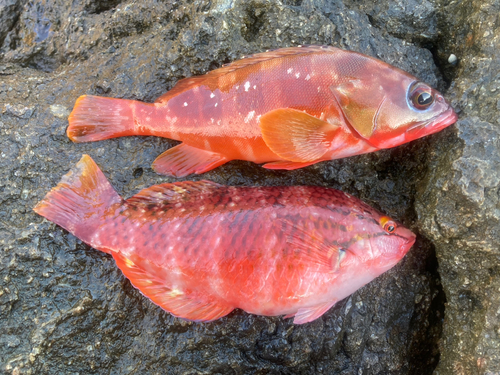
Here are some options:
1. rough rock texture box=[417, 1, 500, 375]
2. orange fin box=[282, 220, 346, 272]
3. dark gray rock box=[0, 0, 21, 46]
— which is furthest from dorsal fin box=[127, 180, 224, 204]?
dark gray rock box=[0, 0, 21, 46]

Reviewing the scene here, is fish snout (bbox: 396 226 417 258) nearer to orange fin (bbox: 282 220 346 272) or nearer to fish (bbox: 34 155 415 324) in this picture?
fish (bbox: 34 155 415 324)

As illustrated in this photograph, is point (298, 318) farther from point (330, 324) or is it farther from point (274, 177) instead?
point (274, 177)

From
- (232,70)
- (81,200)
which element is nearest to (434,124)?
(232,70)

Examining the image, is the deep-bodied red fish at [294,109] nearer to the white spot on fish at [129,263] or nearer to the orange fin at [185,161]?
the orange fin at [185,161]

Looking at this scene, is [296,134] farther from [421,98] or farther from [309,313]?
[309,313]

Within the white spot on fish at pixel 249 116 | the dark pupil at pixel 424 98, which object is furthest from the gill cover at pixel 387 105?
the white spot on fish at pixel 249 116

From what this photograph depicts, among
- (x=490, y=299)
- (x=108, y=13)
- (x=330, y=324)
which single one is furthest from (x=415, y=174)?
(x=108, y=13)

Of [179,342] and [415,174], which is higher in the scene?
[415,174]
